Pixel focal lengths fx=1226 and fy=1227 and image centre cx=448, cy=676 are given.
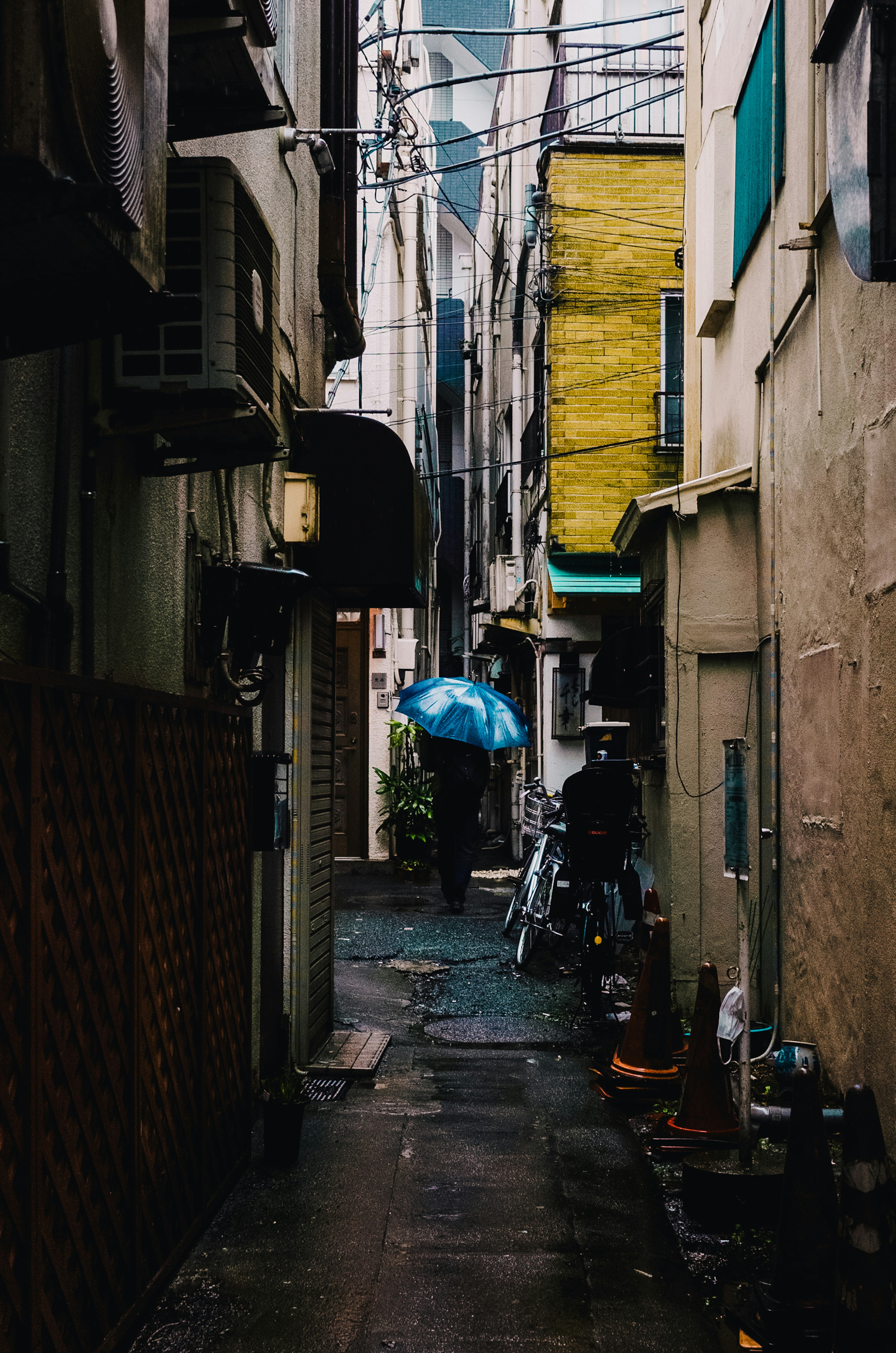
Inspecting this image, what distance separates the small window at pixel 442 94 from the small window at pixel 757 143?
31.1 metres

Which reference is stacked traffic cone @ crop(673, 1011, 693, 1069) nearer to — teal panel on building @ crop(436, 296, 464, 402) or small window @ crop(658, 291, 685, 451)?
small window @ crop(658, 291, 685, 451)

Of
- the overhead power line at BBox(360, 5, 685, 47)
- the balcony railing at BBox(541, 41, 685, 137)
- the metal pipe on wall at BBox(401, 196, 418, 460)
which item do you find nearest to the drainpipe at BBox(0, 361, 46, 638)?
the overhead power line at BBox(360, 5, 685, 47)

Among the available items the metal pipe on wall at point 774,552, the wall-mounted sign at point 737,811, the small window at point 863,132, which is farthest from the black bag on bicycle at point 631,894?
the small window at point 863,132

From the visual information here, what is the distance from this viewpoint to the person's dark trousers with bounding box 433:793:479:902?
14.0 metres

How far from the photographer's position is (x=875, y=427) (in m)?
→ 5.70

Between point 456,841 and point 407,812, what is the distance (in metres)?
3.67

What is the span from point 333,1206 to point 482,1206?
26.7 inches

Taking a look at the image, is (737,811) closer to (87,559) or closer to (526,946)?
(87,559)

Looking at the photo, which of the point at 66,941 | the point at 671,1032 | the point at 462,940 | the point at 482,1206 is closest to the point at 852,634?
the point at 671,1032

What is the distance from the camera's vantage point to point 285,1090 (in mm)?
6086

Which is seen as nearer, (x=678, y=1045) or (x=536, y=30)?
(x=678, y=1045)

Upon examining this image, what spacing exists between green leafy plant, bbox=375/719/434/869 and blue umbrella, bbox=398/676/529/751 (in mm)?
3908

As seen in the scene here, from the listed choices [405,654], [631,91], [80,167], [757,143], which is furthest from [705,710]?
[405,654]

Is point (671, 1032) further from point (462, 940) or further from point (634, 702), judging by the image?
point (462, 940)
